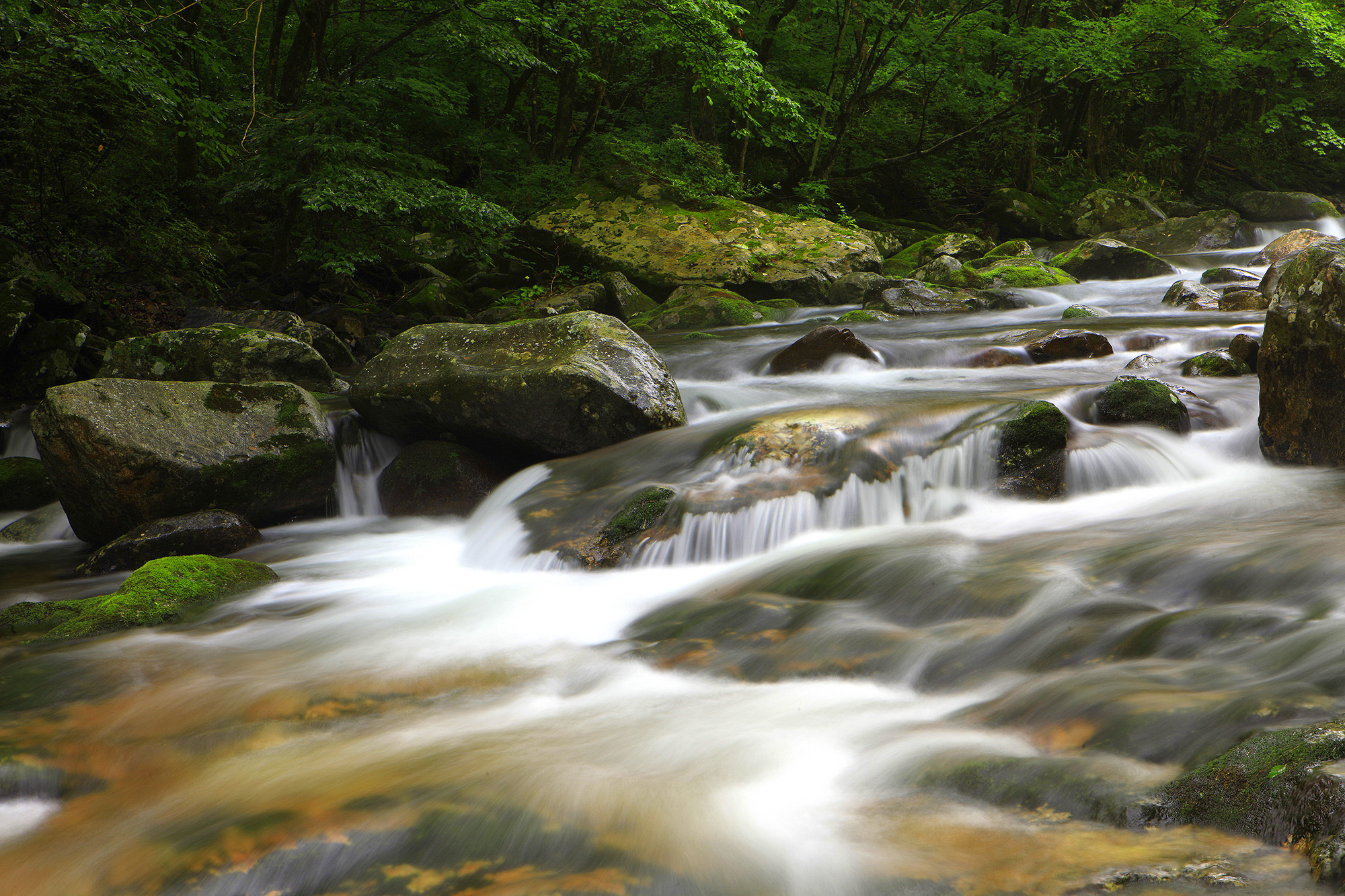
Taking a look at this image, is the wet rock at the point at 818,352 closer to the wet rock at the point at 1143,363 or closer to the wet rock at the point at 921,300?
the wet rock at the point at 1143,363

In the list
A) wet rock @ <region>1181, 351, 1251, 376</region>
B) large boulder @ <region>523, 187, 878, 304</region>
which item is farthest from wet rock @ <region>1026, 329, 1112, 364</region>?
large boulder @ <region>523, 187, 878, 304</region>

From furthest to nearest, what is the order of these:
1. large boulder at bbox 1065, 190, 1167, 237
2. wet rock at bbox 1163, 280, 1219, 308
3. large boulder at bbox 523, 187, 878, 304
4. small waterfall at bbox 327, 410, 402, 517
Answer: large boulder at bbox 1065, 190, 1167, 237 < large boulder at bbox 523, 187, 878, 304 < wet rock at bbox 1163, 280, 1219, 308 < small waterfall at bbox 327, 410, 402, 517

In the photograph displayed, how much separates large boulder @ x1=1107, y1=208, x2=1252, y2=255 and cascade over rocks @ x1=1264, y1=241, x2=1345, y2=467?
625 inches

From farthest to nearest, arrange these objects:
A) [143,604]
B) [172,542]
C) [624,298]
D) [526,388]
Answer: [624,298] → [526,388] → [172,542] → [143,604]

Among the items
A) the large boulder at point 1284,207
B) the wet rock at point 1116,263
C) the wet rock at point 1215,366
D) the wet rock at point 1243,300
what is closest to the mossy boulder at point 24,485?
Answer: the wet rock at point 1215,366

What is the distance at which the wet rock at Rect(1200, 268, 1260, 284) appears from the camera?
14.1 metres

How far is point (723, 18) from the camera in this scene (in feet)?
41.2

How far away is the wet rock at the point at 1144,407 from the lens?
6.12m

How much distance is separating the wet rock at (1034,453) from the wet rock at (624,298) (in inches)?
380

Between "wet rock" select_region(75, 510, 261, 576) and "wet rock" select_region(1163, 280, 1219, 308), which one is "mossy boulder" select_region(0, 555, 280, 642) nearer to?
"wet rock" select_region(75, 510, 261, 576)

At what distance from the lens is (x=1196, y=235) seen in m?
20.1

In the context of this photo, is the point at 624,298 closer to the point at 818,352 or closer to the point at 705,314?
the point at 705,314

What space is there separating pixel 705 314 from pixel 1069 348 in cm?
602

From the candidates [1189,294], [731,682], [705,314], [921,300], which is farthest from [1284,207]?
[731,682]
